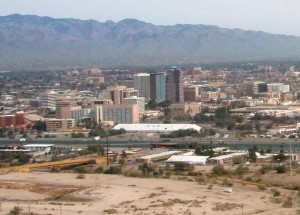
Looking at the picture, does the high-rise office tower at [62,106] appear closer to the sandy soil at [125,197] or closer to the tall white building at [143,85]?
the tall white building at [143,85]

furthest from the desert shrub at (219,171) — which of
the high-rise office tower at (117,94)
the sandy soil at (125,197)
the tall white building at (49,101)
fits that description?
the tall white building at (49,101)

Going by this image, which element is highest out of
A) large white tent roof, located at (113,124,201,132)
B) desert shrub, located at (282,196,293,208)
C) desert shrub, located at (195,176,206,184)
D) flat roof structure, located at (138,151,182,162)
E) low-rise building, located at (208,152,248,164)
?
desert shrub, located at (282,196,293,208)

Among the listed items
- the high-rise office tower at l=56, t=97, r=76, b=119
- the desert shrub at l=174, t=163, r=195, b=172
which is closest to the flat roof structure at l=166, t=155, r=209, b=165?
the desert shrub at l=174, t=163, r=195, b=172

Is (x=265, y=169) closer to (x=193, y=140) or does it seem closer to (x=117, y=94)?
(x=193, y=140)

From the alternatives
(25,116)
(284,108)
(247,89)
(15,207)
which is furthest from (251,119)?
(15,207)

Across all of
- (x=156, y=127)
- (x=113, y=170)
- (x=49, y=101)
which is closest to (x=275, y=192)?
(x=113, y=170)

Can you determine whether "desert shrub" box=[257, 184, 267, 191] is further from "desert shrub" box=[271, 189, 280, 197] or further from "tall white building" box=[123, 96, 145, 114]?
"tall white building" box=[123, 96, 145, 114]
